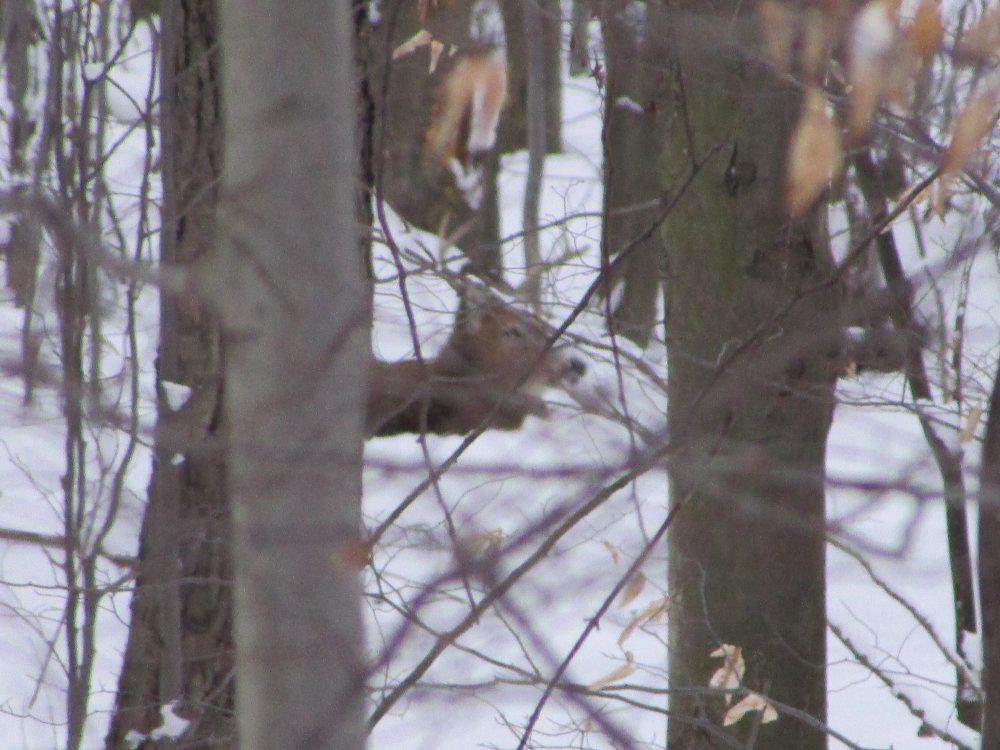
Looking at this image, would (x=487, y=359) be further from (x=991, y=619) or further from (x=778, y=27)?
(x=991, y=619)

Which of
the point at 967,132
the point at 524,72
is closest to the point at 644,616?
the point at 967,132

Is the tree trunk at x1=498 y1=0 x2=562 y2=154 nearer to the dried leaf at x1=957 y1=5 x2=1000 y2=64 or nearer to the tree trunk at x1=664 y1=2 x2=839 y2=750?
the tree trunk at x1=664 y1=2 x2=839 y2=750

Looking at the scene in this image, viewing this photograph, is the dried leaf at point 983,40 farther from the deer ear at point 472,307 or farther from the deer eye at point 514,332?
the deer eye at point 514,332

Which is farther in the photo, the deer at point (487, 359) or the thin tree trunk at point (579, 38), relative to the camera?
the thin tree trunk at point (579, 38)

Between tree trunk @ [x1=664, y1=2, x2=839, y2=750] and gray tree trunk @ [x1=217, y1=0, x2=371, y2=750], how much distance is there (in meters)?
1.58

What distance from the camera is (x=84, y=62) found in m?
2.46

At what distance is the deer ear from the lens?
103 inches

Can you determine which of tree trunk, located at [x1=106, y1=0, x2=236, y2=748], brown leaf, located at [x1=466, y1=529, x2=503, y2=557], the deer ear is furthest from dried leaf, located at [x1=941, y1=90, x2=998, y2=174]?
tree trunk, located at [x1=106, y1=0, x2=236, y2=748]

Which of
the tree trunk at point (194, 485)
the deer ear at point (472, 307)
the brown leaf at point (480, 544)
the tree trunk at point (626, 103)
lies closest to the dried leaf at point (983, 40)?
the tree trunk at point (626, 103)

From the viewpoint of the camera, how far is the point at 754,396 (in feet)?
8.36

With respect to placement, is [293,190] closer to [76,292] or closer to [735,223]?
[76,292]

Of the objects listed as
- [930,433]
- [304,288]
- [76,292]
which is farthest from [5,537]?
[930,433]

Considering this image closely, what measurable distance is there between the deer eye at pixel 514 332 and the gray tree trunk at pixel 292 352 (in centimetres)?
169

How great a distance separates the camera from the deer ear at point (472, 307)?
261cm
